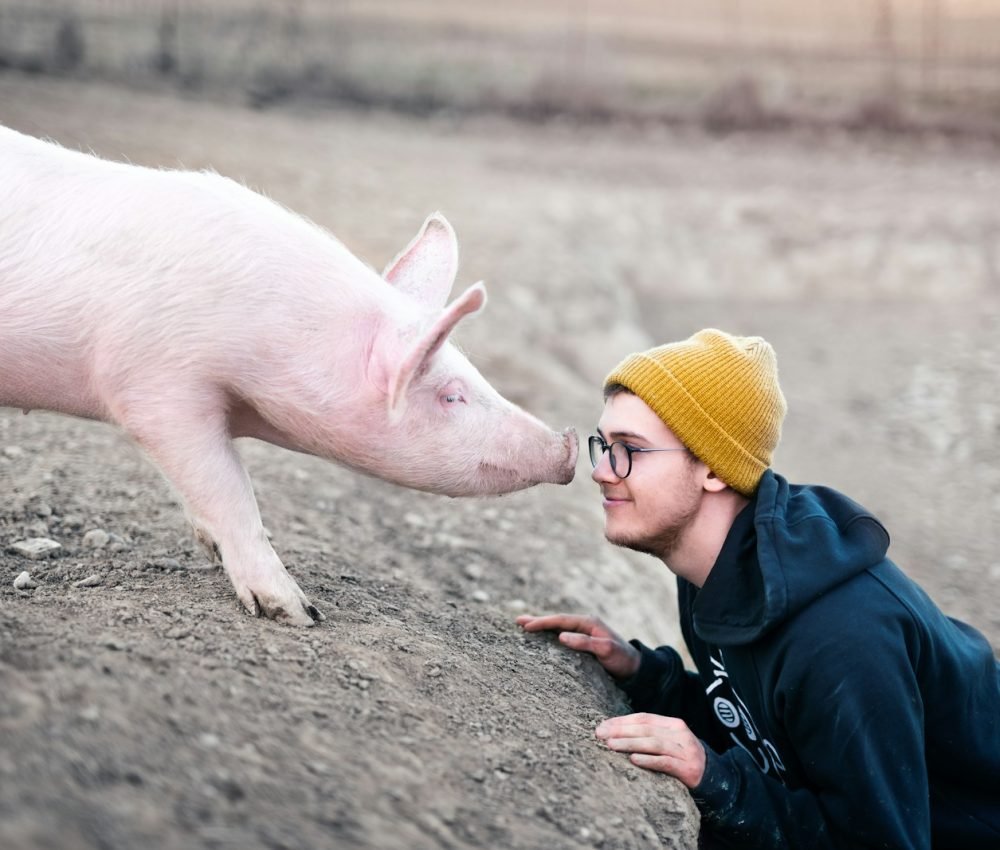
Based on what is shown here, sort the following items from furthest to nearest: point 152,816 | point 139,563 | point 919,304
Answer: point 919,304 → point 139,563 → point 152,816

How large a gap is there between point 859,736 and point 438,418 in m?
1.18

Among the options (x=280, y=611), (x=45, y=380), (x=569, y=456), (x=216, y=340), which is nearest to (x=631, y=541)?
(x=569, y=456)

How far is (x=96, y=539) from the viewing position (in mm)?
3234

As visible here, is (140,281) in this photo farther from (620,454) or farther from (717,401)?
(717,401)

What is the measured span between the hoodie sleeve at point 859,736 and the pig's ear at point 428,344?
0.99 meters

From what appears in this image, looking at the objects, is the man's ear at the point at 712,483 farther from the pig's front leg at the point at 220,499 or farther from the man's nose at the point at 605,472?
the pig's front leg at the point at 220,499

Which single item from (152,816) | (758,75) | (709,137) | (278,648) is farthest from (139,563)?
(758,75)

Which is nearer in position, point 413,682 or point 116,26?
point 413,682

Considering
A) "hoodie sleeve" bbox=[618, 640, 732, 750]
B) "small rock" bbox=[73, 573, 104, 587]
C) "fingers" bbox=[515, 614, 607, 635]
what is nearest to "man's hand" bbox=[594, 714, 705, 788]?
"hoodie sleeve" bbox=[618, 640, 732, 750]

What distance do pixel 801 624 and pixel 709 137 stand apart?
469 inches

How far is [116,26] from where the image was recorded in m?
11.6

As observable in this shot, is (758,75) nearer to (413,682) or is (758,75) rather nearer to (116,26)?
(116,26)

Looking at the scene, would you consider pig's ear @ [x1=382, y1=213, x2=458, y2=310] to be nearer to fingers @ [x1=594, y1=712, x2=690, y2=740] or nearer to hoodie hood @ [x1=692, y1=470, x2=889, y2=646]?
hoodie hood @ [x1=692, y1=470, x2=889, y2=646]

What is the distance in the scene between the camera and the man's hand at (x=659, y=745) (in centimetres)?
253
